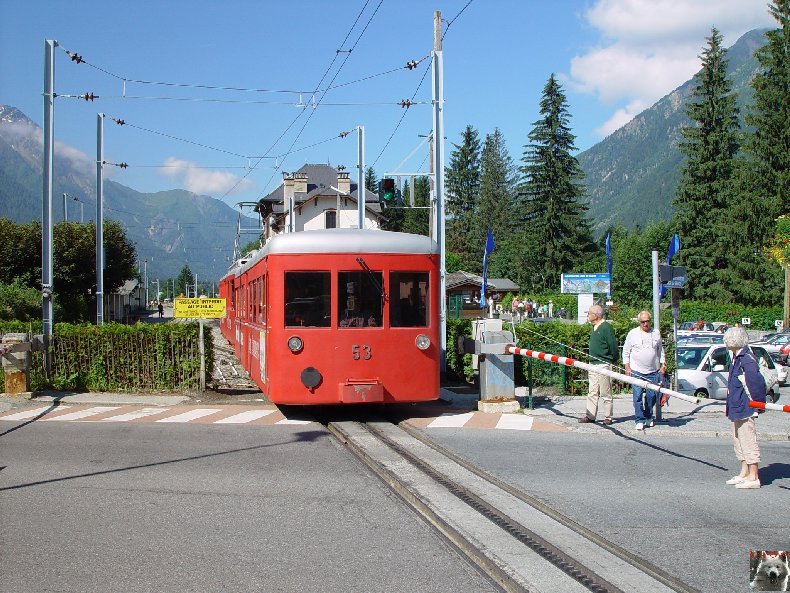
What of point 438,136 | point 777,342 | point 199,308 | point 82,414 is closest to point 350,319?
point 82,414

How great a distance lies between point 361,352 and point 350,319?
0.53 metres

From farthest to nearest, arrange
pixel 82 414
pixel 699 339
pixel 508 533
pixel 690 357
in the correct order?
pixel 699 339 → pixel 690 357 → pixel 82 414 → pixel 508 533

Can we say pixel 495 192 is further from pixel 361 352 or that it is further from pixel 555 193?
pixel 361 352

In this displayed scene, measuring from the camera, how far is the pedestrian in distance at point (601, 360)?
13.5m

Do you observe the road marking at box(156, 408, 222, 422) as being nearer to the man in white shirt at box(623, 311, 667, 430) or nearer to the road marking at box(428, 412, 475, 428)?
the road marking at box(428, 412, 475, 428)

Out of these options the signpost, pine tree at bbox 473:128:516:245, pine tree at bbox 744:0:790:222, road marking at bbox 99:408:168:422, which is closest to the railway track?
road marking at bbox 99:408:168:422

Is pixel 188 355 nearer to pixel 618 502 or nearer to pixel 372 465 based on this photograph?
pixel 372 465

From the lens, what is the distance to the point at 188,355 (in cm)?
1809

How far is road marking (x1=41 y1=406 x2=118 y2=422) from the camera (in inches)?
566

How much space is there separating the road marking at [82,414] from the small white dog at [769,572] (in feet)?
37.1

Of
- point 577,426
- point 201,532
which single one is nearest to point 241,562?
point 201,532

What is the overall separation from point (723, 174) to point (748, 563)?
216 ft

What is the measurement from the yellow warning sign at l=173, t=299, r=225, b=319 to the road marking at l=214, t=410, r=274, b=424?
3.71 metres

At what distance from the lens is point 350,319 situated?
526 inches
